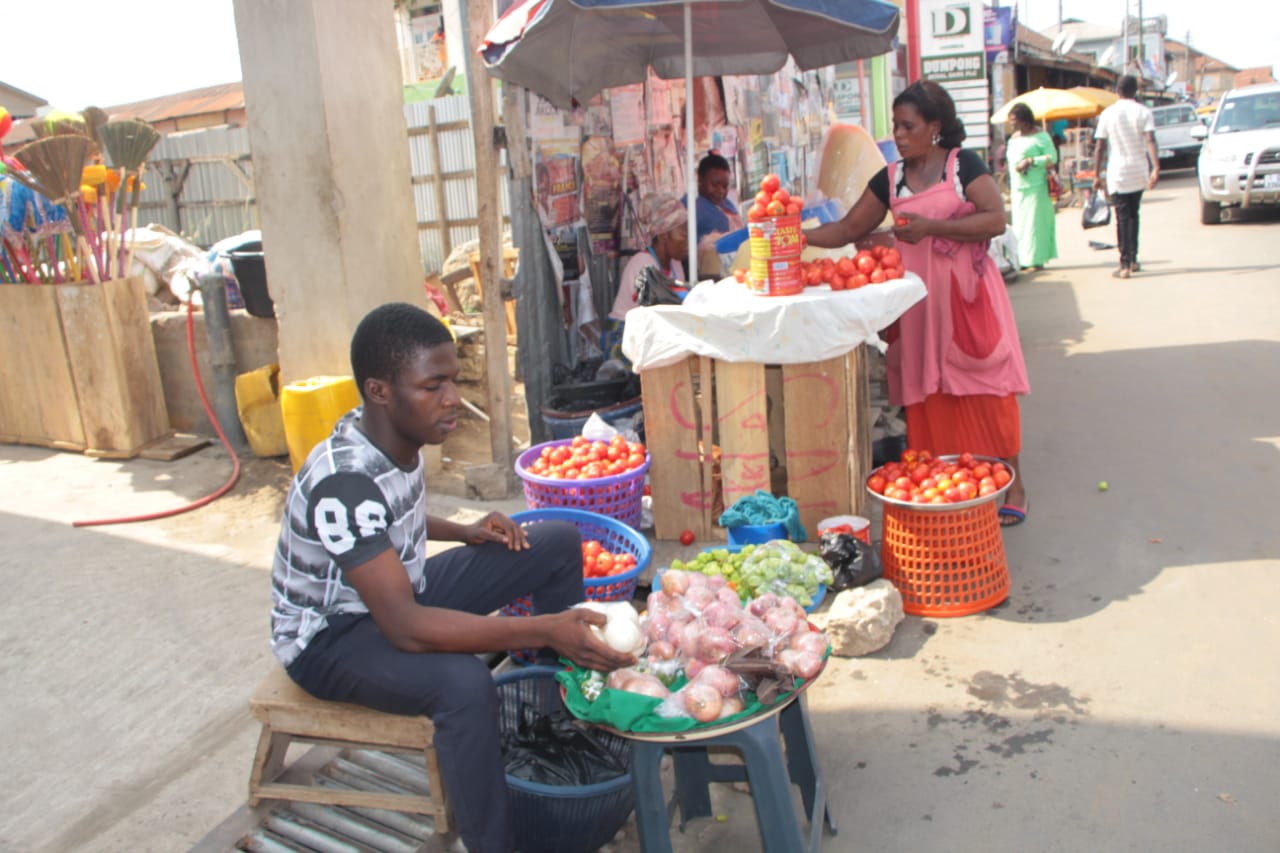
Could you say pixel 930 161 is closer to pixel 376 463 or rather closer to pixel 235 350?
pixel 376 463

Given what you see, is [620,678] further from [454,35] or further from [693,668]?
[454,35]

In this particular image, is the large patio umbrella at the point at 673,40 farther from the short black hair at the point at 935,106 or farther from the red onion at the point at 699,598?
the red onion at the point at 699,598

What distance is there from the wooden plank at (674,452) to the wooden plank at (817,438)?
0.44 meters

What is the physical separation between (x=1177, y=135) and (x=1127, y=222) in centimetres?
2051

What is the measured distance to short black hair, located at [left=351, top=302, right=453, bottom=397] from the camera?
2533 millimetres

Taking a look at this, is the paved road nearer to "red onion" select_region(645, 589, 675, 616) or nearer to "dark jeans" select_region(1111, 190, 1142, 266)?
"red onion" select_region(645, 589, 675, 616)

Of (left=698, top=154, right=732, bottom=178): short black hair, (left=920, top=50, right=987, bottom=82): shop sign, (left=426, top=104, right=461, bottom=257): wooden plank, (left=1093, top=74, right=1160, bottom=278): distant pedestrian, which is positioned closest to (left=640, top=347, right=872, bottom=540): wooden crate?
(left=698, top=154, right=732, bottom=178): short black hair

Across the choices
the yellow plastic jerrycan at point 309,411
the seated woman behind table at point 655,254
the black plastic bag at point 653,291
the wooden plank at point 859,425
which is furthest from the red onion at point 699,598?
the seated woman behind table at point 655,254

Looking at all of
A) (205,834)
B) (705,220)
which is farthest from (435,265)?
(205,834)

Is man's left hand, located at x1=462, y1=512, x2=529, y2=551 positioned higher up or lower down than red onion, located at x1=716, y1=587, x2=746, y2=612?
higher up

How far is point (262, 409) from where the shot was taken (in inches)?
253

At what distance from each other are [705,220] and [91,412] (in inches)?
176

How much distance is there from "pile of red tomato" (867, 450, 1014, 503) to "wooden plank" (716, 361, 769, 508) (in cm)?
A: 56

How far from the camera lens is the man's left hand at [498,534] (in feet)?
10.2
